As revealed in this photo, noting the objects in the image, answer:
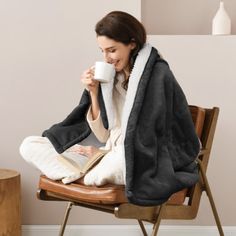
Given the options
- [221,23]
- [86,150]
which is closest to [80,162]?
[86,150]

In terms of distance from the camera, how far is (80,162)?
255 cm

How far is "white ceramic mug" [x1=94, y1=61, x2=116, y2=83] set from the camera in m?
2.36

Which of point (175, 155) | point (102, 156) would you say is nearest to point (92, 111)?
point (102, 156)

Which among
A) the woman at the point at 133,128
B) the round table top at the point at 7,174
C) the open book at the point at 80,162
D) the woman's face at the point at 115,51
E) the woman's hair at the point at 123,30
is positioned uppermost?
the woman's hair at the point at 123,30

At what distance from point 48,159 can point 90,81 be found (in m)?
0.36

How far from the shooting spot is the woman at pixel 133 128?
2256mm

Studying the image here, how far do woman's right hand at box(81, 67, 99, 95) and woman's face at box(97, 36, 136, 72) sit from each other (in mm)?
86

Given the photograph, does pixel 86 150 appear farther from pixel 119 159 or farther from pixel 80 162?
pixel 119 159

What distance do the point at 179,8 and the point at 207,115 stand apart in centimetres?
98

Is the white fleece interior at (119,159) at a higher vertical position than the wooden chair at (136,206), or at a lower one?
higher

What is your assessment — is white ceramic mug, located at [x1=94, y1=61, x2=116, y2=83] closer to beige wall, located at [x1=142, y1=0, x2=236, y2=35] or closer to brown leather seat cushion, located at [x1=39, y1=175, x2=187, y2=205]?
brown leather seat cushion, located at [x1=39, y1=175, x2=187, y2=205]

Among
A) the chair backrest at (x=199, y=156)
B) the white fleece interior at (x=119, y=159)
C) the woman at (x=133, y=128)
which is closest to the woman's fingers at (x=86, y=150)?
the woman at (x=133, y=128)

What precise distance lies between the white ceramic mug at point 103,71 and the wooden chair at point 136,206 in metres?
0.41

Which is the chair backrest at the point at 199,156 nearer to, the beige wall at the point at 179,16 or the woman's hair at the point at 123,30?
the woman's hair at the point at 123,30
